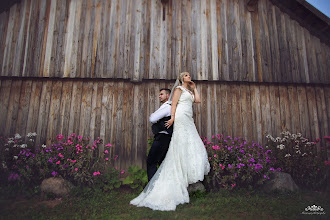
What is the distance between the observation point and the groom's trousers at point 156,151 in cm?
421

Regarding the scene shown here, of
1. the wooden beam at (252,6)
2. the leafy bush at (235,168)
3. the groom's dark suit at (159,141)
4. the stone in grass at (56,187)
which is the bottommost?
the stone in grass at (56,187)

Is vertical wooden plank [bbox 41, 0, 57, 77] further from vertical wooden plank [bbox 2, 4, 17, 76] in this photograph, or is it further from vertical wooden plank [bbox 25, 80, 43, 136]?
vertical wooden plank [bbox 2, 4, 17, 76]

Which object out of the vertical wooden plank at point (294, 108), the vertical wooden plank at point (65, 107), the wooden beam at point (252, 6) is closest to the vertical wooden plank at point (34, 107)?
the vertical wooden plank at point (65, 107)

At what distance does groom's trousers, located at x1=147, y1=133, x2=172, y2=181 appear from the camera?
421 cm

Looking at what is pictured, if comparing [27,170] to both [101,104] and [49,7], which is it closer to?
[101,104]

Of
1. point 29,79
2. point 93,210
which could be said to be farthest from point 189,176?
point 29,79

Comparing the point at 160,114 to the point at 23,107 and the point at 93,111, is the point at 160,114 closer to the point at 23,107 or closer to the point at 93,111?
the point at 93,111

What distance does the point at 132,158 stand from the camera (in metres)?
5.81

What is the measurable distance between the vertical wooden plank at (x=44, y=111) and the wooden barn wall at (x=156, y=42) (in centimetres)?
40

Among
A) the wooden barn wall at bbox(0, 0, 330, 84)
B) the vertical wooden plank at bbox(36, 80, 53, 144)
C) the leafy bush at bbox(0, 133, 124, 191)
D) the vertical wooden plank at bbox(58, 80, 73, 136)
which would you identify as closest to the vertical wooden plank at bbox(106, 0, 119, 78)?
the wooden barn wall at bbox(0, 0, 330, 84)

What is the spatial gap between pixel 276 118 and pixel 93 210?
18.7 ft

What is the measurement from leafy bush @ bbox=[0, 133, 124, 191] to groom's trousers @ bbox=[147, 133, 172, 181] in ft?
4.48

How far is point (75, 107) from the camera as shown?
5.98 metres

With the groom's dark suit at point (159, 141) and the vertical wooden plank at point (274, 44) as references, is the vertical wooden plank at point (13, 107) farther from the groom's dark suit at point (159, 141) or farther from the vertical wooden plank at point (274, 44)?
the vertical wooden plank at point (274, 44)
